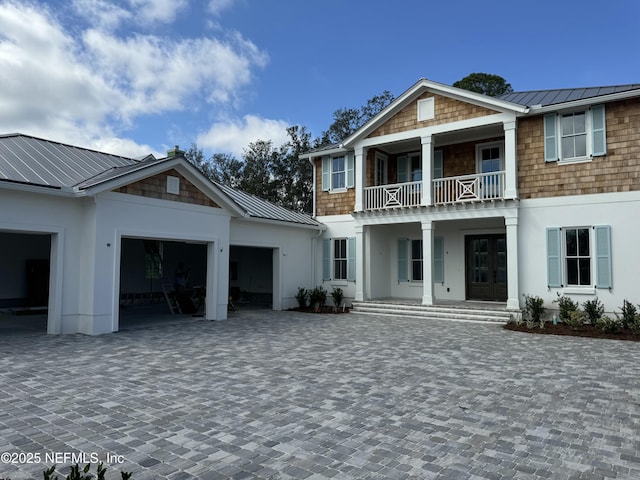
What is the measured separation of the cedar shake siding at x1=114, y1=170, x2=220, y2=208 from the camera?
11.1 meters

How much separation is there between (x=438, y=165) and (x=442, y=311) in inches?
220

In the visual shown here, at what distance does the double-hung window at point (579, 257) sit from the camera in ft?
39.7

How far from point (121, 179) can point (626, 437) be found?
10.3 metres

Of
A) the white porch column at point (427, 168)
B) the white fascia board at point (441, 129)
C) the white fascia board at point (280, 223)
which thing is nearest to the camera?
the white fascia board at point (441, 129)

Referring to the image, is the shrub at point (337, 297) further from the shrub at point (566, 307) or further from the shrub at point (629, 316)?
the shrub at point (629, 316)

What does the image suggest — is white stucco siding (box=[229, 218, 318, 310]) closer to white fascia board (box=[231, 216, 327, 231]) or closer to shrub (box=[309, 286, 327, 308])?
white fascia board (box=[231, 216, 327, 231])

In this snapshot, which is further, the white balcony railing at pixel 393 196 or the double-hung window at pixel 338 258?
the double-hung window at pixel 338 258

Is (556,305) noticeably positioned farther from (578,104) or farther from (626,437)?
(626,437)

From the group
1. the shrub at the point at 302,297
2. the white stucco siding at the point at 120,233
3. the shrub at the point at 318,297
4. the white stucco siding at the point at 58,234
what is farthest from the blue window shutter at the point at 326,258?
the white stucco siding at the point at 58,234

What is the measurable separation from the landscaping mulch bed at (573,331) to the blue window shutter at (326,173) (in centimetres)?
874

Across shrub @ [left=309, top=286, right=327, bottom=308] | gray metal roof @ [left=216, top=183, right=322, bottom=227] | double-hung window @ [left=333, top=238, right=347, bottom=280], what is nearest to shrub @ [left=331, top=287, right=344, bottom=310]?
shrub @ [left=309, top=286, right=327, bottom=308]

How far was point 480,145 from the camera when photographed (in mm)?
15633

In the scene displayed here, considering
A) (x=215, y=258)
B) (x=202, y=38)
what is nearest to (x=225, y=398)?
(x=215, y=258)

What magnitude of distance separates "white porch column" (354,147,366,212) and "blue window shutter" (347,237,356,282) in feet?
4.43
